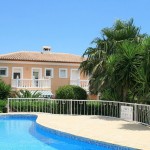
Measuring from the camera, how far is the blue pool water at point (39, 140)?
1335 centimetres

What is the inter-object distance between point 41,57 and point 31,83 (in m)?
4.67

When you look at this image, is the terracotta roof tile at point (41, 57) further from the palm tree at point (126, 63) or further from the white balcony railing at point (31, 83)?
the palm tree at point (126, 63)

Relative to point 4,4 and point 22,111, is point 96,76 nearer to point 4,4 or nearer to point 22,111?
point 22,111

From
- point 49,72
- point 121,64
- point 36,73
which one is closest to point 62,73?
point 49,72

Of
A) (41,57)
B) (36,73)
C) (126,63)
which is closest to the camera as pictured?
(126,63)

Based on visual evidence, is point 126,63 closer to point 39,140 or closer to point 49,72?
point 39,140

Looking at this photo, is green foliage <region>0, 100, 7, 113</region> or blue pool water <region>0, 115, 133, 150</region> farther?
green foliage <region>0, 100, 7, 113</region>

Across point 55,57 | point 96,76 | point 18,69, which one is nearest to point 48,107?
point 96,76

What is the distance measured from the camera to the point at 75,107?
23953mm

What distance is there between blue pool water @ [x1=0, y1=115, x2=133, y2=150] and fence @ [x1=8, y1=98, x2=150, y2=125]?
4.28 m

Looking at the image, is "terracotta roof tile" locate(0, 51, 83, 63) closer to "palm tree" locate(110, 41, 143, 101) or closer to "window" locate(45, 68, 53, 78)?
"window" locate(45, 68, 53, 78)

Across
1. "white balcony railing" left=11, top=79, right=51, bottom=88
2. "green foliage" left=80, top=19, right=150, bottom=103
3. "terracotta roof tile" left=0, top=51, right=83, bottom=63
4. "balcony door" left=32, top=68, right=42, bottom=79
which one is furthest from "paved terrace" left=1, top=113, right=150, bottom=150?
"balcony door" left=32, top=68, right=42, bottom=79

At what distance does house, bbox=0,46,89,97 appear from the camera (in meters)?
36.4

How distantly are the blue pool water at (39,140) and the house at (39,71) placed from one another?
638 inches
